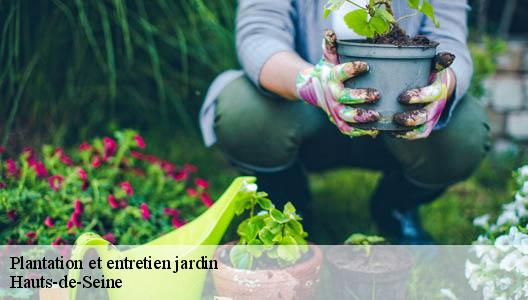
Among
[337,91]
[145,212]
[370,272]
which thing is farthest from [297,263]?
[145,212]

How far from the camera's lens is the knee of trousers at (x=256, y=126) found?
147 cm

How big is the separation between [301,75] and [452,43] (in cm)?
42

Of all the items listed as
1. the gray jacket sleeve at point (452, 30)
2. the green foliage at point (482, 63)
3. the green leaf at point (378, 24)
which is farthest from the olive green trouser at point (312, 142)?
the green foliage at point (482, 63)

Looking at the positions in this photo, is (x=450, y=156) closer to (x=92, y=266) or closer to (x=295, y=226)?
(x=295, y=226)

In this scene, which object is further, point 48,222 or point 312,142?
point 312,142

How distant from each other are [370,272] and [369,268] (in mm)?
20

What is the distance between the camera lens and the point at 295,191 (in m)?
1.67

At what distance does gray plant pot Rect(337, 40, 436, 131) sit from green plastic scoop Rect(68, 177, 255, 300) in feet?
0.97

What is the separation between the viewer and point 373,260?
4.20ft

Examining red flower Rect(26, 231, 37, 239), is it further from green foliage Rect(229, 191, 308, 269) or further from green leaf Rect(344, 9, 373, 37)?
green leaf Rect(344, 9, 373, 37)

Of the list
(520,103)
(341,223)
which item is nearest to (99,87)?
(341,223)

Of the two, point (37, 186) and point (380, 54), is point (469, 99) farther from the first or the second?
point (37, 186)

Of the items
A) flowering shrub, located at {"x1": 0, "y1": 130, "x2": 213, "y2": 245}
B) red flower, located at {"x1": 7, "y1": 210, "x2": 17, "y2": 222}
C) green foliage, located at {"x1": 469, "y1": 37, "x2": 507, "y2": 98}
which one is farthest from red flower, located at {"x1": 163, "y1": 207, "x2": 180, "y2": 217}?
green foliage, located at {"x1": 469, "y1": 37, "x2": 507, "y2": 98}

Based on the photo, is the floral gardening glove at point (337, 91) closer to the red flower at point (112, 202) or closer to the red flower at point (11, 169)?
the red flower at point (112, 202)
